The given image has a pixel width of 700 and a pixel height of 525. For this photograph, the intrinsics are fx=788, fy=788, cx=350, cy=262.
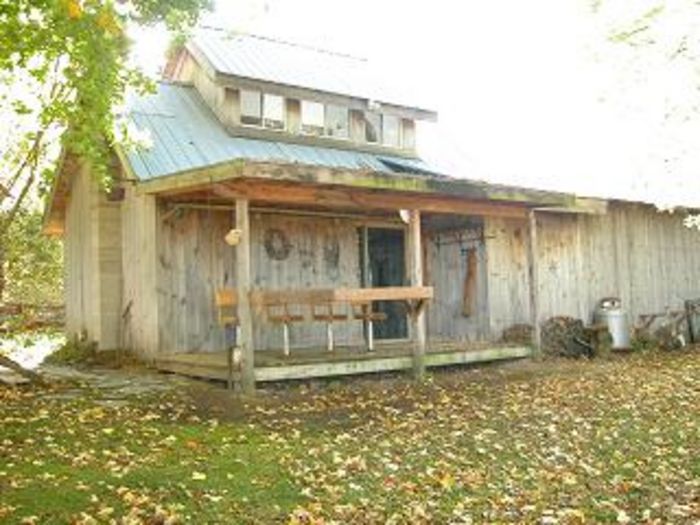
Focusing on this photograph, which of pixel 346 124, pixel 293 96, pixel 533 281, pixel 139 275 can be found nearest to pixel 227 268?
pixel 139 275

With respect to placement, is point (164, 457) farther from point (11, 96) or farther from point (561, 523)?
point (11, 96)

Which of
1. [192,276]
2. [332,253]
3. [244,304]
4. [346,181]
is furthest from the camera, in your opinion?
[332,253]

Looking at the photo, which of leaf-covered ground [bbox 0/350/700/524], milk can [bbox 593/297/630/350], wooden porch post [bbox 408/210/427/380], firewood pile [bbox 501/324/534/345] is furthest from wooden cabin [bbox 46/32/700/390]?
leaf-covered ground [bbox 0/350/700/524]

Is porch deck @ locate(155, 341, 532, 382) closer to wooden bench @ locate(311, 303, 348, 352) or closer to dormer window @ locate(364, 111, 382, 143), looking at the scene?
wooden bench @ locate(311, 303, 348, 352)

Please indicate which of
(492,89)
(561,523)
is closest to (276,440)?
(561,523)

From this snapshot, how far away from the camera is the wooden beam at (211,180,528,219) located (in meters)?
10.1

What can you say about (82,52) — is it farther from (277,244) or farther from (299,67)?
(299,67)

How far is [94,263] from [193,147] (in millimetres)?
2835

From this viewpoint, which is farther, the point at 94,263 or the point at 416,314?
the point at 94,263

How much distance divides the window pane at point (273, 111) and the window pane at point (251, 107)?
0.41 feet

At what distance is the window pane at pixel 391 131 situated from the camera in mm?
17438

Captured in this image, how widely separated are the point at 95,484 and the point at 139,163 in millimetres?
7773

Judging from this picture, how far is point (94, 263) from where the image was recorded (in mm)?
14344

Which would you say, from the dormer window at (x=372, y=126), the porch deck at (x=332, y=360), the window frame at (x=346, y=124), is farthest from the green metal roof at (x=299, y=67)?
the porch deck at (x=332, y=360)
